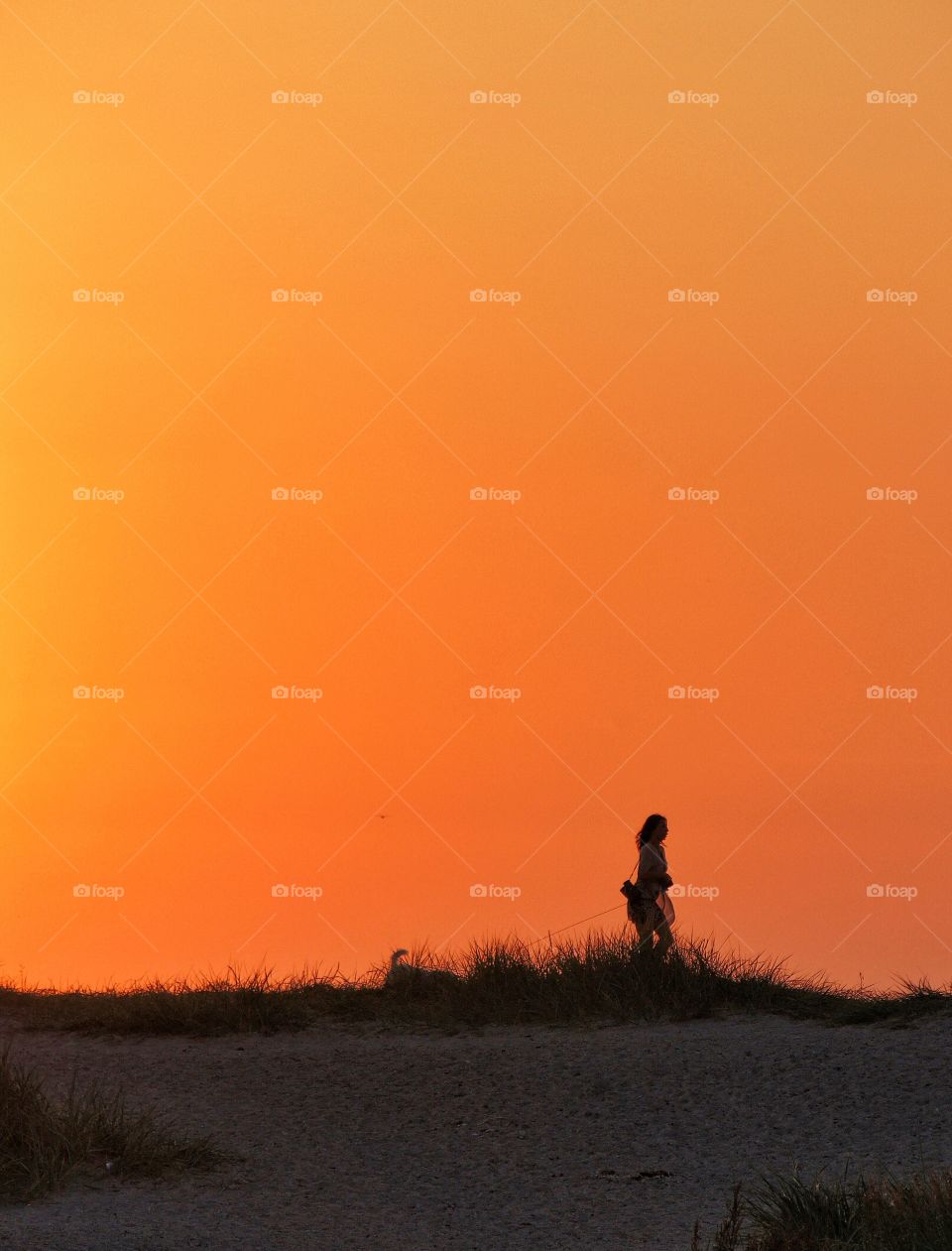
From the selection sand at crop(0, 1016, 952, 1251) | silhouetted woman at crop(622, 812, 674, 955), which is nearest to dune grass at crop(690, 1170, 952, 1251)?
sand at crop(0, 1016, 952, 1251)

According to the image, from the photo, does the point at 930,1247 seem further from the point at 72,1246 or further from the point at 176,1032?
the point at 176,1032

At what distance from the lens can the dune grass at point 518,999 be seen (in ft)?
44.4

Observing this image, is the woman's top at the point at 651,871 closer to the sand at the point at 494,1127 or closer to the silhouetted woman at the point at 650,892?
the silhouetted woman at the point at 650,892

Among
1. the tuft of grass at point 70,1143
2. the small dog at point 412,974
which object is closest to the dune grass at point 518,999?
the small dog at point 412,974

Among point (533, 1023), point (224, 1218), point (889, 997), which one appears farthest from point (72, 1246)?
point (889, 997)

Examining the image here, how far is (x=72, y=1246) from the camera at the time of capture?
8.33m

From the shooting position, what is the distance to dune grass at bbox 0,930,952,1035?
44.4 feet

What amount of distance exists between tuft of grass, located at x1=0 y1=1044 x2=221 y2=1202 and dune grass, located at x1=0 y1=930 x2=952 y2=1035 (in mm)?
3689

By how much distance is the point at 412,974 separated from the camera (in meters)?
15.0

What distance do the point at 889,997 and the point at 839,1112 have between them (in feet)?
9.93

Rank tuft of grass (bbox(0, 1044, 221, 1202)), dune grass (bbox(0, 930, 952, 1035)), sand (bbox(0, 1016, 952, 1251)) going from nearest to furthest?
sand (bbox(0, 1016, 952, 1251)) < tuft of grass (bbox(0, 1044, 221, 1202)) < dune grass (bbox(0, 930, 952, 1035))

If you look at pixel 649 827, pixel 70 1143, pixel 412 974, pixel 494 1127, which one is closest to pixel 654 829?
pixel 649 827

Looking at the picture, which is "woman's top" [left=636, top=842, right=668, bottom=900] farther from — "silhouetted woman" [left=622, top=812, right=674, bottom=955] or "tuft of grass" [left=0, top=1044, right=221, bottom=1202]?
"tuft of grass" [left=0, top=1044, right=221, bottom=1202]

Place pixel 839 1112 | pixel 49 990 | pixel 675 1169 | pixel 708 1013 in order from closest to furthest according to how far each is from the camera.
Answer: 1. pixel 675 1169
2. pixel 839 1112
3. pixel 708 1013
4. pixel 49 990
